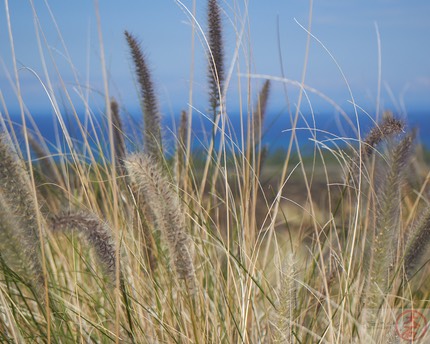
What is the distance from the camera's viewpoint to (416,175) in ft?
11.3

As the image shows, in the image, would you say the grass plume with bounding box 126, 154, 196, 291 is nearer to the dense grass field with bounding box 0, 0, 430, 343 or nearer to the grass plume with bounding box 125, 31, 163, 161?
the dense grass field with bounding box 0, 0, 430, 343

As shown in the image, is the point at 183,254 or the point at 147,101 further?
the point at 147,101

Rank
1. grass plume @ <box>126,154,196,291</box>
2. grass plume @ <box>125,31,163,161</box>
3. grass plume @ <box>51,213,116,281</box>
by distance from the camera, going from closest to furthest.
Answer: grass plume @ <box>51,213,116,281</box>, grass plume @ <box>126,154,196,291</box>, grass plume @ <box>125,31,163,161</box>

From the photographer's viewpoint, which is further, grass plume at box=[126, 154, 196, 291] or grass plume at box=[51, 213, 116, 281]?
grass plume at box=[126, 154, 196, 291]

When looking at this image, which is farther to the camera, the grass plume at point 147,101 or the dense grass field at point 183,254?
the grass plume at point 147,101

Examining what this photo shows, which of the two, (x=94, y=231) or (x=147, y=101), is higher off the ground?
(x=147, y=101)

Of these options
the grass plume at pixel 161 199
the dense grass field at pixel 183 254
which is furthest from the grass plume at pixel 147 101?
the grass plume at pixel 161 199

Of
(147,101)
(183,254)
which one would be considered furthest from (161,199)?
(147,101)

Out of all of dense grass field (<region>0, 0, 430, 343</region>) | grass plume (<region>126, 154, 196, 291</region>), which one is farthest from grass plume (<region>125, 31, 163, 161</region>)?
grass plume (<region>126, 154, 196, 291</region>)

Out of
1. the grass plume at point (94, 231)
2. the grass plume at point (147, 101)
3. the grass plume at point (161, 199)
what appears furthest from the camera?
the grass plume at point (147, 101)

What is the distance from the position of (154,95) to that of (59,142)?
1106mm

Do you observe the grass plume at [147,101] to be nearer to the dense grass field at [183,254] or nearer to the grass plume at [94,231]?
the dense grass field at [183,254]

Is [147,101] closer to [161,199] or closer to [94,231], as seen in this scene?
[161,199]

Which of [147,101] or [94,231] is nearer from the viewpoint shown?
[94,231]
